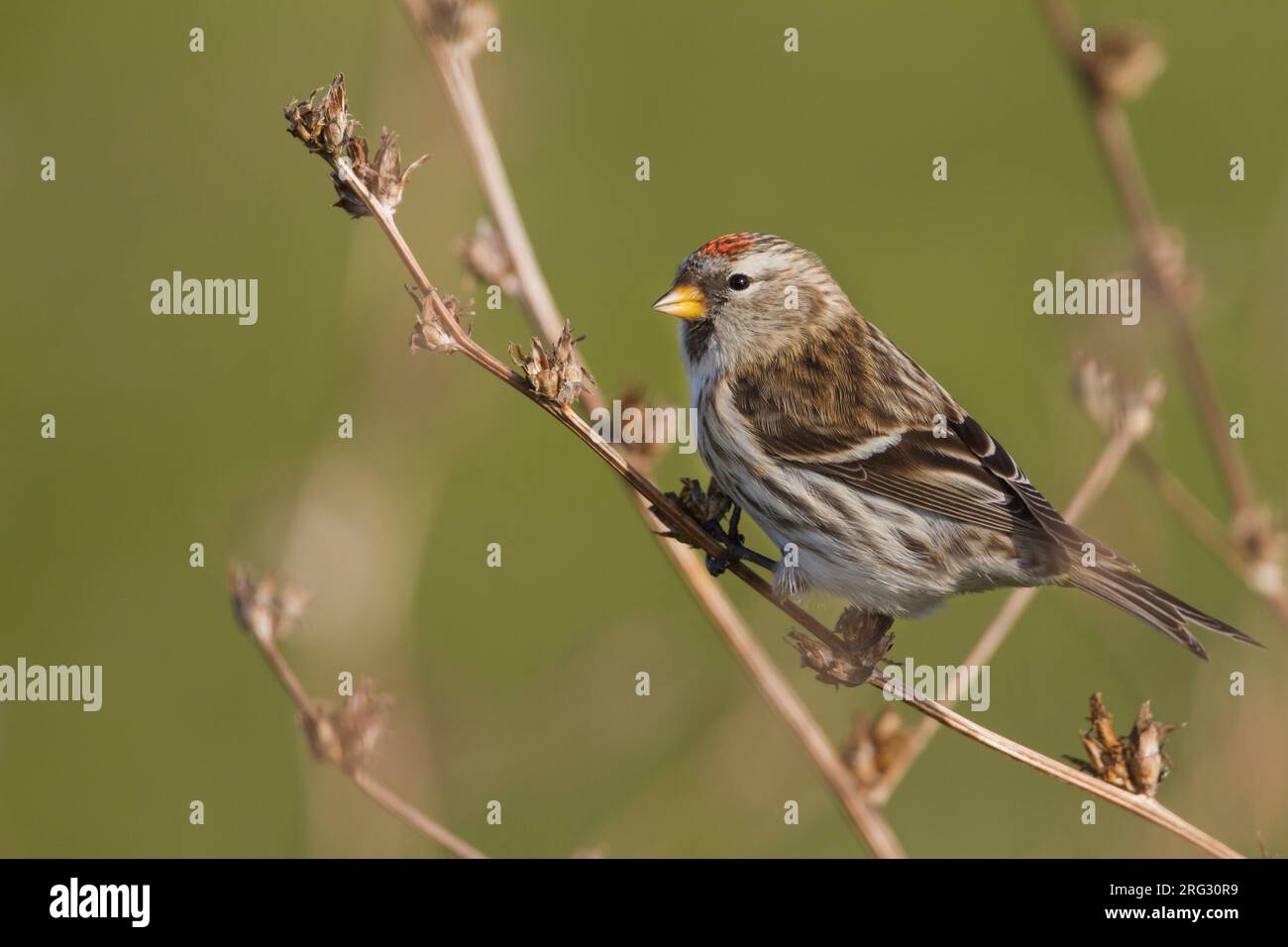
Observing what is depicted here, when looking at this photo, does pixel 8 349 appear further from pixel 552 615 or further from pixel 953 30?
pixel 953 30

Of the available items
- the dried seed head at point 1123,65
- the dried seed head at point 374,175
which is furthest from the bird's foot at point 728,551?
the dried seed head at point 1123,65

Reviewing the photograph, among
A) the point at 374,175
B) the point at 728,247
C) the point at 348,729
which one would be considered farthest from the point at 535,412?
the point at 374,175

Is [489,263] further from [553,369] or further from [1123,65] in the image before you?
[1123,65]

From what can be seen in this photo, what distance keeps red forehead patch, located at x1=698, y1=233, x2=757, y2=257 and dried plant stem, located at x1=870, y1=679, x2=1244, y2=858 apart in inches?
56.6

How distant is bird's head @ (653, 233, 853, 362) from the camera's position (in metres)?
3.92

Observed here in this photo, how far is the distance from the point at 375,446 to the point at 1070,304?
2054 millimetres

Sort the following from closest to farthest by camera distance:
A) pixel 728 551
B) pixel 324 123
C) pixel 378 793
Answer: pixel 324 123 → pixel 378 793 → pixel 728 551

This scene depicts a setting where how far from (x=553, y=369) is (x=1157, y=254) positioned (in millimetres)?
1572

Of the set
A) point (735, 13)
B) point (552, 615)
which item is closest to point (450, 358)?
point (552, 615)

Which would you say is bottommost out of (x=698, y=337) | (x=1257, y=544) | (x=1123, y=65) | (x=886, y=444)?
(x=1257, y=544)

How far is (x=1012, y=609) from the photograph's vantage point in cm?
343

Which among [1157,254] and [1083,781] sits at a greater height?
[1157,254]

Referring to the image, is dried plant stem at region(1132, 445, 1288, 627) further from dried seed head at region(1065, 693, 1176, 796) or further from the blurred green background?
dried seed head at region(1065, 693, 1176, 796)

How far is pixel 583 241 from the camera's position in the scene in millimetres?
9102
